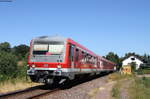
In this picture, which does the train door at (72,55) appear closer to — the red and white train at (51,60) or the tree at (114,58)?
the red and white train at (51,60)

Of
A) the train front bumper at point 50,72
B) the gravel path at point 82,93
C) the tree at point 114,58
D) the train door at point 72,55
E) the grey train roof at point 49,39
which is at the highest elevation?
the tree at point 114,58

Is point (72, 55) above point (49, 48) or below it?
below

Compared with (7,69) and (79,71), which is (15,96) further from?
(7,69)

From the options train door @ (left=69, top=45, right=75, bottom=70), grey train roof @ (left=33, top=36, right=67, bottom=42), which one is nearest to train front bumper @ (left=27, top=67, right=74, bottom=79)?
train door @ (left=69, top=45, right=75, bottom=70)

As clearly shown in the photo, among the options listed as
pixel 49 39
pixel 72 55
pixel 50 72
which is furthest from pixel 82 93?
pixel 49 39

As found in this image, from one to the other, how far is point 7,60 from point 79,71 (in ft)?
45.0

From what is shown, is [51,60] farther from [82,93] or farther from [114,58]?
[114,58]

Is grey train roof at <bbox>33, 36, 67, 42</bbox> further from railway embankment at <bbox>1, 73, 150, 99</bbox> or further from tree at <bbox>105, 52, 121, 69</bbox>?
tree at <bbox>105, 52, 121, 69</bbox>

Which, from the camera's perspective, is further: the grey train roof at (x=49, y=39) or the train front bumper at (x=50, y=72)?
the grey train roof at (x=49, y=39)

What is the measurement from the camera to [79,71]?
19719 millimetres

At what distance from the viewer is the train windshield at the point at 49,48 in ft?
55.0

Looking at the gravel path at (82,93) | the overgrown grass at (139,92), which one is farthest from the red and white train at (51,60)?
the overgrown grass at (139,92)

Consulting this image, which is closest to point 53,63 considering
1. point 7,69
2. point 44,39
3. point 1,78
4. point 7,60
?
point 44,39

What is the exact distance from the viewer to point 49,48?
17.1 metres
